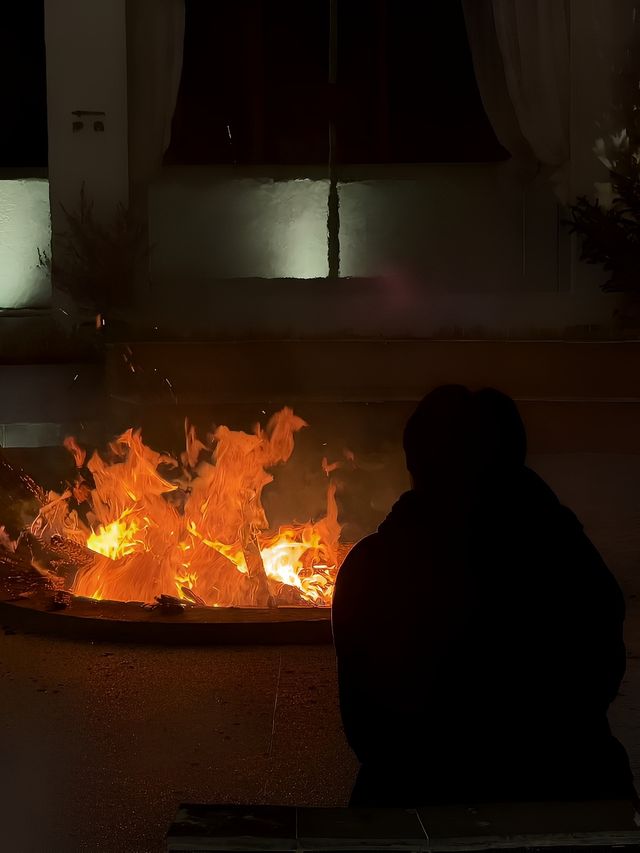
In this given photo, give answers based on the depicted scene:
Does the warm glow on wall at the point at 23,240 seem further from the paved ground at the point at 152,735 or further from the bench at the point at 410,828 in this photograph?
the bench at the point at 410,828

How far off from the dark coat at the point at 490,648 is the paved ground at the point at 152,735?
98 centimetres

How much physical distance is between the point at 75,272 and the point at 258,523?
430 centimetres

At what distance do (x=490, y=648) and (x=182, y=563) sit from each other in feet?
10.7

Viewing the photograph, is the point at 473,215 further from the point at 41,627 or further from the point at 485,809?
the point at 485,809

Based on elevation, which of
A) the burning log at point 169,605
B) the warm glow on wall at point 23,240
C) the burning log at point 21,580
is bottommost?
the burning log at point 21,580

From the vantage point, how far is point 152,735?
11.7ft

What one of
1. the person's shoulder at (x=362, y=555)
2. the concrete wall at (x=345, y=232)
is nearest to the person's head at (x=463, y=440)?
the person's shoulder at (x=362, y=555)

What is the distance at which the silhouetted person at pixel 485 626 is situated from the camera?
213 centimetres

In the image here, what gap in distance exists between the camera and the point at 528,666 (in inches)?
83.8

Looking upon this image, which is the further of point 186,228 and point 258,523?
point 186,228

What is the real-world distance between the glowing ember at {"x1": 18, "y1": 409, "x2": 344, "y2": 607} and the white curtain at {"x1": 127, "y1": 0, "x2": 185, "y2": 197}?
4.32 meters

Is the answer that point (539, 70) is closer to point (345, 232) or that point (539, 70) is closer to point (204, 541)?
point (345, 232)

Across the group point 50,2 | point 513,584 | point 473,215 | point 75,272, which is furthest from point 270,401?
point 513,584

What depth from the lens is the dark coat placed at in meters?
2.13
